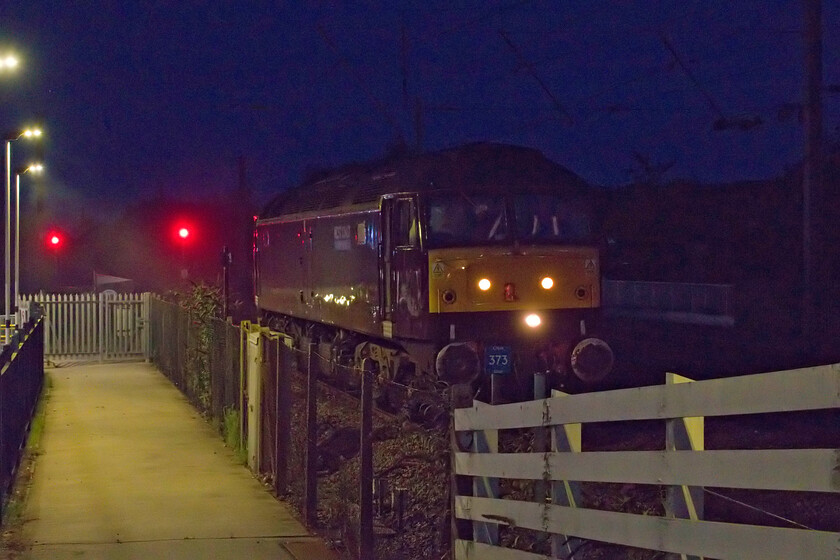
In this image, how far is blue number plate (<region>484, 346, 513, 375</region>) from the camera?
14492 mm

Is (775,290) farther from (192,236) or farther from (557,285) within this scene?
(557,285)

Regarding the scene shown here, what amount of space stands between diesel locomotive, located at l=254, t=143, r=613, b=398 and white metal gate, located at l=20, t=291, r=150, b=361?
10.4 metres

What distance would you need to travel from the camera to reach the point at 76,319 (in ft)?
85.6

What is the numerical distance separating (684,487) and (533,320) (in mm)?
10617

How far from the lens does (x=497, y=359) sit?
47.9 feet


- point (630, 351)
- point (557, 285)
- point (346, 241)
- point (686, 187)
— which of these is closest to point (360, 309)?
point (346, 241)

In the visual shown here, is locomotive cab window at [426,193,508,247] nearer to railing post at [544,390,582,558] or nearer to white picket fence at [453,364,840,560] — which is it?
white picket fence at [453,364,840,560]

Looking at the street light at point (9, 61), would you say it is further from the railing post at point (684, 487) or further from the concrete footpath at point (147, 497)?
the railing post at point (684, 487)

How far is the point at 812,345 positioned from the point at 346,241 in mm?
10592

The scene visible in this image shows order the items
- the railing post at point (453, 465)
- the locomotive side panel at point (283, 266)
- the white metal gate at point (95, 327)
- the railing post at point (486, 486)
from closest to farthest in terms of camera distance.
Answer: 1. the railing post at point (486, 486)
2. the railing post at point (453, 465)
3. the locomotive side panel at point (283, 266)
4. the white metal gate at point (95, 327)

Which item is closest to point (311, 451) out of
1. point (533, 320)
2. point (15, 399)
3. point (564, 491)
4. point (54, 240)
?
point (564, 491)

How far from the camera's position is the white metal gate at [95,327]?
25.9m

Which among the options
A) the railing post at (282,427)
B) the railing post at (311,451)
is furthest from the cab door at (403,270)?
the railing post at (311,451)

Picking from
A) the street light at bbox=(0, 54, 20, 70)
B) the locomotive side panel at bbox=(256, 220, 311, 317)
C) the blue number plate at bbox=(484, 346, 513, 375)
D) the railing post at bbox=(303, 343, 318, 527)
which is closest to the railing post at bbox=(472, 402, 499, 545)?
the railing post at bbox=(303, 343, 318, 527)
